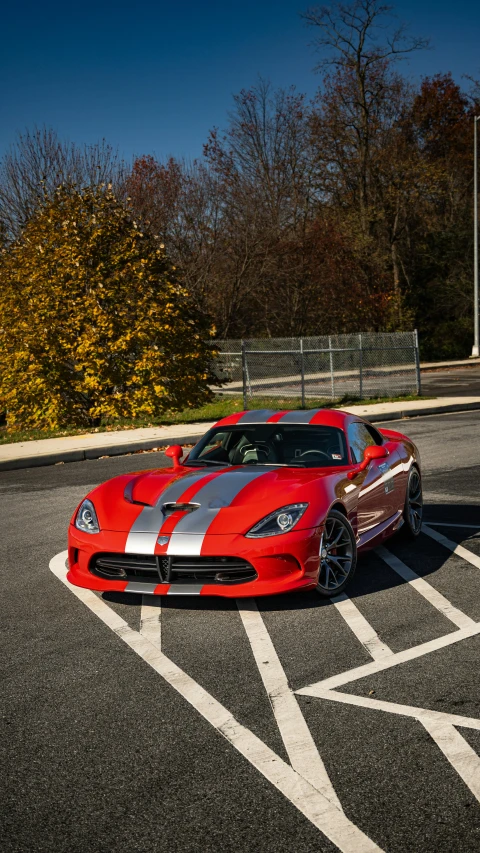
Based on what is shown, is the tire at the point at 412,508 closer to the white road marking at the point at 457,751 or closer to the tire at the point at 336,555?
the tire at the point at 336,555

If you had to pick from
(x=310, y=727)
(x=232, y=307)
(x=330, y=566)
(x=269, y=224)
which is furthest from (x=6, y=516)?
(x=269, y=224)

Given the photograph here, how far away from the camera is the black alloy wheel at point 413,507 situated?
8.24 meters

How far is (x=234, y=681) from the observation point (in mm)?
4848

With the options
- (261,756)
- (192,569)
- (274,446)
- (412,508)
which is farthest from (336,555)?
(261,756)

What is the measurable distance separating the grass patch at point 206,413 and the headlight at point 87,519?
12449 millimetres

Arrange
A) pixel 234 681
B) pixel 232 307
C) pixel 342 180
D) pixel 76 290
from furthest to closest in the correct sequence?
1. pixel 342 180
2. pixel 232 307
3. pixel 76 290
4. pixel 234 681

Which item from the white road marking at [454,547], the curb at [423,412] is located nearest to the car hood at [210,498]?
the white road marking at [454,547]

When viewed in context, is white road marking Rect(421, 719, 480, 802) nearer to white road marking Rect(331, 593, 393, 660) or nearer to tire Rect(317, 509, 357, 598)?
white road marking Rect(331, 593, 393, 660)

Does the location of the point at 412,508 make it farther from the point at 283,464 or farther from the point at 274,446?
the point at 283,464

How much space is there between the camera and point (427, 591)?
261 inches

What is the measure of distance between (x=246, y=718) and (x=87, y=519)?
105 inches

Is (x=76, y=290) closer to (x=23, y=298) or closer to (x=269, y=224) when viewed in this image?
(x=23, y=298)

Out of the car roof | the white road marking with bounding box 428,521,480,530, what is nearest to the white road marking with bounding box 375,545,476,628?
the white road marking with bounding box 428,521,480,530

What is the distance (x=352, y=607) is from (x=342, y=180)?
43.0m
